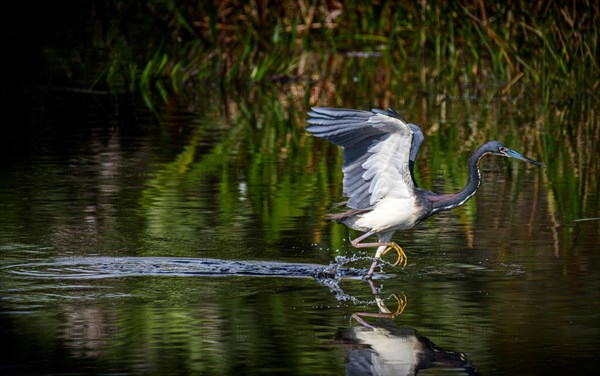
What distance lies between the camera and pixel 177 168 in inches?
498

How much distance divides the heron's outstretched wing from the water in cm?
43

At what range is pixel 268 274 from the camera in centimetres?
835

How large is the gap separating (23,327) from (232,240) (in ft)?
8.50

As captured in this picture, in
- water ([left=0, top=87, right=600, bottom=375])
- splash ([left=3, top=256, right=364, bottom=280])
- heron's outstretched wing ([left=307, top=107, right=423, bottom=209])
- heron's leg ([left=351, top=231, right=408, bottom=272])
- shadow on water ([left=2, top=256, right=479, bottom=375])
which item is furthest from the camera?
heron's leg ([left=351, top=231, right=408, bottom=272])

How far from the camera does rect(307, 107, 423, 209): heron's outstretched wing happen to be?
823cm

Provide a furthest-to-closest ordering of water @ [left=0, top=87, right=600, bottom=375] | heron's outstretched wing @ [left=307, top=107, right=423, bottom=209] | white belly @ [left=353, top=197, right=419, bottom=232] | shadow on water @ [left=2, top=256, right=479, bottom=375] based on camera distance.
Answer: white belly @ [left=353, top=197, right=419, bottom=232] < heron's outstretched wing @ [left=307, top=107, right=423, bottom=209] < water @ [left=0, top=87, right=600, bottom=375] < shadow on water @ [left=2, top=256, right=479, bottom=375]

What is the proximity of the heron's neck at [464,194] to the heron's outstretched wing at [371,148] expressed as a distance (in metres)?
0.24

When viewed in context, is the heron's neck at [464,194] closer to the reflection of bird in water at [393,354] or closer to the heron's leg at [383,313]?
the heron's leg at [383,313]

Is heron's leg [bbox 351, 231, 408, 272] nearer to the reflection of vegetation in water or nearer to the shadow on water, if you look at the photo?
the shadow on water

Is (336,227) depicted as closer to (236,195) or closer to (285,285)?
(236,195)

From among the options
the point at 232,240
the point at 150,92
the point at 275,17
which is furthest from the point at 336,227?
the point at 275,17

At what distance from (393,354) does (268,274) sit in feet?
6.57

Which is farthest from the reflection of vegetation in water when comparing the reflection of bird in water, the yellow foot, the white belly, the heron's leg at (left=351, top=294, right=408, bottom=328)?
the reflection of bird in water

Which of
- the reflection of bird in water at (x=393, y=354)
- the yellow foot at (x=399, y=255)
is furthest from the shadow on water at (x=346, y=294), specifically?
the yellow foot at (x=399, y=255)
